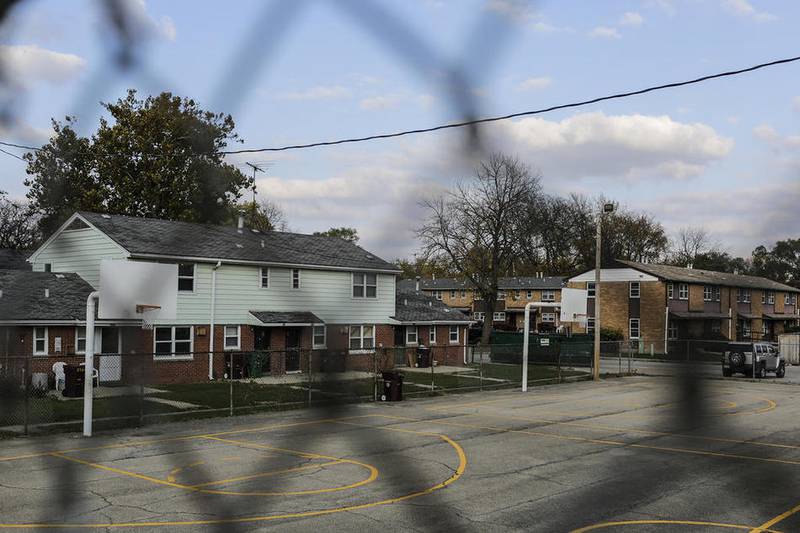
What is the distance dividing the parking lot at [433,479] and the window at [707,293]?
1.81 meters

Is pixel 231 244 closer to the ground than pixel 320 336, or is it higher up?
higher up

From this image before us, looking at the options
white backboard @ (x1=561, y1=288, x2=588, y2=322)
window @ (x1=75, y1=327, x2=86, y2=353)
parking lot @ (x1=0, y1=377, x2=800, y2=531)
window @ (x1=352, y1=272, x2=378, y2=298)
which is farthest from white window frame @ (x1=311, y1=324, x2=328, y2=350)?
window @ (x1=75, y1=327, x2=86, y2=353)

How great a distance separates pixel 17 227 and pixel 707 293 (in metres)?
2.26

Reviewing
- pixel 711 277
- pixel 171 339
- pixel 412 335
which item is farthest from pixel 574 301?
pixel 412 335

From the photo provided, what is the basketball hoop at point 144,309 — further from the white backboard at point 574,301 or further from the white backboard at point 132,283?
the white backboard at point 574,301

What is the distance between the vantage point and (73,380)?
2500 centimetres

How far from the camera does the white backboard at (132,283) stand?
1815 millimetres

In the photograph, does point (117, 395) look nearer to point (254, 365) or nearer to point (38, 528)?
point (38, 528)

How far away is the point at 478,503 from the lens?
11.8 metres

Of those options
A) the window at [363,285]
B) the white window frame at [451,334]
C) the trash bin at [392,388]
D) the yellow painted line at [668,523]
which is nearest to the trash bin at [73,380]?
the trash bin at [392,388]

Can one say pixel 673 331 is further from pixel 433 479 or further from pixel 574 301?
pixel 433 479

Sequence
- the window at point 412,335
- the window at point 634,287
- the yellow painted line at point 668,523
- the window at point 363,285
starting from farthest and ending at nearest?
the window at point 412,335, the yellow painted line at point 668,523, the window at point 634,287, the window at point 363,285

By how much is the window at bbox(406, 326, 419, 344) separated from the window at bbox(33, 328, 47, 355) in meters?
19.5

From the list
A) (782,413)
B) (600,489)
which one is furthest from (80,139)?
(782,413)
